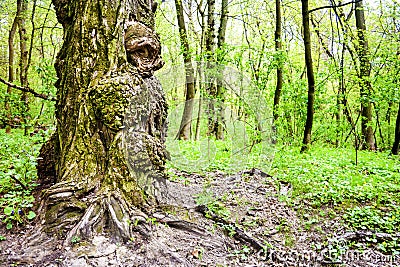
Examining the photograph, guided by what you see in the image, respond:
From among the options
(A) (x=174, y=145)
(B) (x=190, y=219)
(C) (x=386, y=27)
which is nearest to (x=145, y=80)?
(B) (x=190, y=219)

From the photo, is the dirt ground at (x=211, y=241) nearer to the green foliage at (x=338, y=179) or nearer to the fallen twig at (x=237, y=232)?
the fallen twig at (x=237, y=232)

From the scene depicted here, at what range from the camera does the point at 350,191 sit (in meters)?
4.78

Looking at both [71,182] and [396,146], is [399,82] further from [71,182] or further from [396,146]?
[71,182]

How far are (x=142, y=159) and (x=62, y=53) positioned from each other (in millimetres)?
1634

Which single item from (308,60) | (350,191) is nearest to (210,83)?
(308,60)

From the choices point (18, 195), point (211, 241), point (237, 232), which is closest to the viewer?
point (211, 241)

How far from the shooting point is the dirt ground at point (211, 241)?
2623 mm

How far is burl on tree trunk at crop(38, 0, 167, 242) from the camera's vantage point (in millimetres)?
2834

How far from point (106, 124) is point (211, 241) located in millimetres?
1547

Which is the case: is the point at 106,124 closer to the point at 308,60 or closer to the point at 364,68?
the point at 308,60

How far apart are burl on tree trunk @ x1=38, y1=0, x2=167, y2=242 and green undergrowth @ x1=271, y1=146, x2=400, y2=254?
2246 mm

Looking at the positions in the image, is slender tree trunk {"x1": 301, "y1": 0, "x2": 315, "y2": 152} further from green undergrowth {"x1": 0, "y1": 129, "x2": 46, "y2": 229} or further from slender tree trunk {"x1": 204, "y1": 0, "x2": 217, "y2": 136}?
green undergrowth {"x1": 0, "y1": 129, "x2": 46, "y2": 229}

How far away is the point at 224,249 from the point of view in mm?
3104

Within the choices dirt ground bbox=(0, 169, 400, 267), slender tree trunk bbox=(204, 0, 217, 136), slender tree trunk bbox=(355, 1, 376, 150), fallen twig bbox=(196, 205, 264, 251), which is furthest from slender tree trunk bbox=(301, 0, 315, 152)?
fallen twig bbox=(196, 205, 264, 251)
